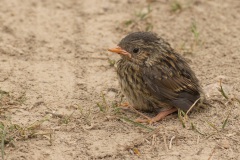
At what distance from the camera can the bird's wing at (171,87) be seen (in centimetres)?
638

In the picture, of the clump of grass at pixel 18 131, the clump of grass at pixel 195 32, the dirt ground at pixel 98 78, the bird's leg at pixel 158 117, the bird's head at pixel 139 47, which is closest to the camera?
the clump of grass at pixel 18 131

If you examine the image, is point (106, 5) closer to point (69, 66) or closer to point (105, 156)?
point (69, 66)

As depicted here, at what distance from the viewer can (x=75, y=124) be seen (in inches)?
241

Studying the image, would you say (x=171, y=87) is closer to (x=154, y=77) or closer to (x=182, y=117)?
(x=154, y=77)

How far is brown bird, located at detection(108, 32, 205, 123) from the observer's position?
639 centimetres

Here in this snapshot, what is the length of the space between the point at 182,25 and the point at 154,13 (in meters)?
0.52

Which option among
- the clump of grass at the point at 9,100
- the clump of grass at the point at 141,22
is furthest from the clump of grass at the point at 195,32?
the clump of grass at the point at 9,100

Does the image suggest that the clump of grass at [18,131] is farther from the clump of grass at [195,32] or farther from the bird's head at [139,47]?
the clump of grass at [195,32]

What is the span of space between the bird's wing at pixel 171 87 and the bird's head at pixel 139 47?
0.20m

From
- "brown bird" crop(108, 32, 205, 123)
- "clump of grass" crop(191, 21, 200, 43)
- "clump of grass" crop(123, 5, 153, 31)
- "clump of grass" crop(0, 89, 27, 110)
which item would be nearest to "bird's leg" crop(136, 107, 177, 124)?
"brown bird" crop(108, 32, 205, 123)

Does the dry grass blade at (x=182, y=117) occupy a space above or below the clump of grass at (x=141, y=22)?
below

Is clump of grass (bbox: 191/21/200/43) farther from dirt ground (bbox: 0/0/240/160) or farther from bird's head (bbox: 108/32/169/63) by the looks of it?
bird's head (bbox: 108/32/169/63)

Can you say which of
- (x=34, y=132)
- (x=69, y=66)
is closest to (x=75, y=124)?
(x=34, y=132)

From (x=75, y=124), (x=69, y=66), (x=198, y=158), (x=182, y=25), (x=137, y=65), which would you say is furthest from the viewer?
(x=182, y=25)
